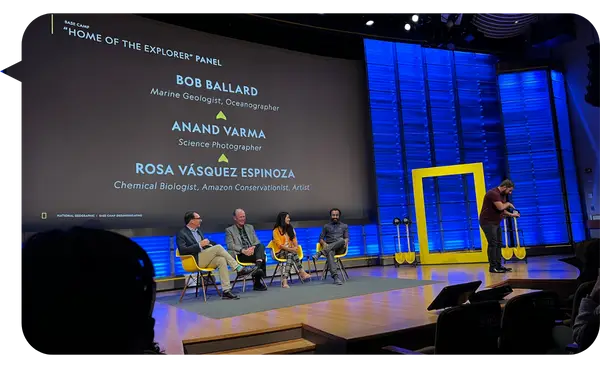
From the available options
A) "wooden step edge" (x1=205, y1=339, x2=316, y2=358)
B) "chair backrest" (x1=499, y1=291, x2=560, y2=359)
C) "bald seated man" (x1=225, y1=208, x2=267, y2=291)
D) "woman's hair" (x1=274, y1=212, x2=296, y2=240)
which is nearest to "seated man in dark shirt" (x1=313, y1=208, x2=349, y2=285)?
"woman's hair" (x1=274, y1=212, x2=296, y2=240)

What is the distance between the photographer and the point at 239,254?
18.4ft

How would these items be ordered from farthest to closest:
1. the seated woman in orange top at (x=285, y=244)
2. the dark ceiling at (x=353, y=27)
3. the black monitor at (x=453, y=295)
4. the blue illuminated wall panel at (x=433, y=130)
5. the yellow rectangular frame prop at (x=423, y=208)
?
the blue illuminated wall panel at (x=433, y=130), the yellow rectangular frame prop at (x=423, y=208), the dark ceiling at (x=353, y=27), the seated woman in orange top at (x=285, y=244), the black monitor at (x=453, y=295)

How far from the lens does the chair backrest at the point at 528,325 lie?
207cm

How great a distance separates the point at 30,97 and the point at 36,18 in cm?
98

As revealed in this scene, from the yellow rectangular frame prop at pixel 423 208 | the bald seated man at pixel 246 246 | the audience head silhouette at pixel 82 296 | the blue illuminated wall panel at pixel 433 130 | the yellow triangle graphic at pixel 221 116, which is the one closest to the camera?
the audience head silhouette at pixel 82 296

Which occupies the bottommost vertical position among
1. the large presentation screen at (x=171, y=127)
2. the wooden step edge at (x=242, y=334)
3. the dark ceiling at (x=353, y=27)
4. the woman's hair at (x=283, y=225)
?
the wooden step edge at (x=242, y=334)

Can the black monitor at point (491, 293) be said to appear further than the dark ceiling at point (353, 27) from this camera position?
No

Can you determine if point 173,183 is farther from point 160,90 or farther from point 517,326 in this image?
point 517,326

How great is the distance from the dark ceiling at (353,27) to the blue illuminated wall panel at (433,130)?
0.42 m

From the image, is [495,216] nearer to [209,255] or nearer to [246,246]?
[246,246]

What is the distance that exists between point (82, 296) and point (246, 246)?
5269 mm

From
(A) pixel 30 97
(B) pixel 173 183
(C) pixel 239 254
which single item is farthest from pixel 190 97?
(C) pixel 239 254

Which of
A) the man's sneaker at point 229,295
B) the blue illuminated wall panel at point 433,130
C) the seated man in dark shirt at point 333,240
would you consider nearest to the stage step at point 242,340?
the man's sneaker at point 229,295

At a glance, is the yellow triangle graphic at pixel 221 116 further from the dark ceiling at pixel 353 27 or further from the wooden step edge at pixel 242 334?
the wooden step edge at pixel 242 334
